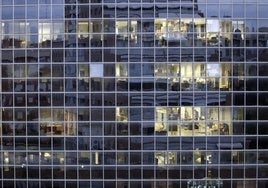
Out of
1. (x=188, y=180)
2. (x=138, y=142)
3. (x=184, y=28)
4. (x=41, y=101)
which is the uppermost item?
(x=184, y=28)

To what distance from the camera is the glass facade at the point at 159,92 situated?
196ft

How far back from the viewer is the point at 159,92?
196ft

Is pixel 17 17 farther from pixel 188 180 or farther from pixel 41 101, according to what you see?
pixel 188 180

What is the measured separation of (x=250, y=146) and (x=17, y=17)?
26192 mm

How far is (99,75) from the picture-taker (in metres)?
60.0

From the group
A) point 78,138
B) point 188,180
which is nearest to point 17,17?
point 78,138

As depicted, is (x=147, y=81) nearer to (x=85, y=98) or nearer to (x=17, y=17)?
(x=85, y=98)

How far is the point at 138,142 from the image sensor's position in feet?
197

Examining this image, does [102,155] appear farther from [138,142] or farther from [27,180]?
[27,180]

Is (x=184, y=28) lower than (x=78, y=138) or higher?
higher

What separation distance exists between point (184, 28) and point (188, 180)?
584 inches

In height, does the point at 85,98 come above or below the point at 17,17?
below

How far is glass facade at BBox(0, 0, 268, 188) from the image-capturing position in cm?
5978

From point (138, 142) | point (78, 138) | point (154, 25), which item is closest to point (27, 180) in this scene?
point (78, 138)
